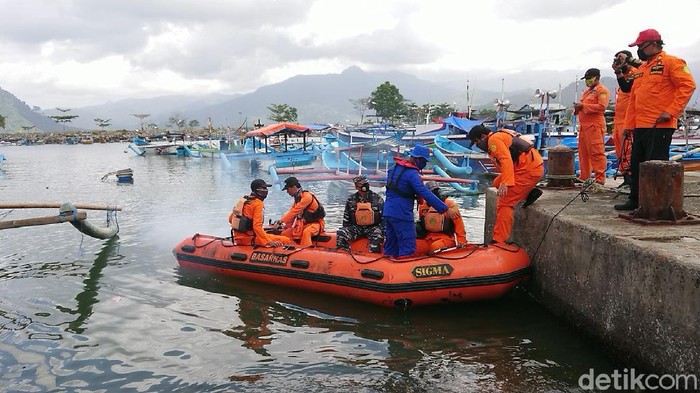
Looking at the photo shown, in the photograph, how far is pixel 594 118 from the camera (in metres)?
7.16

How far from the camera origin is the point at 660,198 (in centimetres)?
468

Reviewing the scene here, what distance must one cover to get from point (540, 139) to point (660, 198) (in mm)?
15228

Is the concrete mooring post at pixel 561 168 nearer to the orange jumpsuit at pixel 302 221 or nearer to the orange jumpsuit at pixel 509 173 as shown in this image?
the orange jumpsuit at pixel 509 173

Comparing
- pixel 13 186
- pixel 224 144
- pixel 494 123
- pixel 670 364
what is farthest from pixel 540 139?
pixel 224 144

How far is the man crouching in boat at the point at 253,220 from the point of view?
7012mm

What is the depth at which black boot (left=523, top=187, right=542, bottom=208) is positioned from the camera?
6.09 m

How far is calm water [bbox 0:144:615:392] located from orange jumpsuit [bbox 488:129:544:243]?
1.00 meters

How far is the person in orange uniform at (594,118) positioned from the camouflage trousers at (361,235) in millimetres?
3329

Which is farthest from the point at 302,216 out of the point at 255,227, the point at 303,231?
the point at 255,227

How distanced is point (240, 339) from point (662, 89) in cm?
521

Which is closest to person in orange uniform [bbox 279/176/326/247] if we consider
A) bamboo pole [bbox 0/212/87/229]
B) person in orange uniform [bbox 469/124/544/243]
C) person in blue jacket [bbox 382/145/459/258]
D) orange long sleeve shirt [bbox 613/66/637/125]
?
person in blue jacket [bbox 382/145/459/258]

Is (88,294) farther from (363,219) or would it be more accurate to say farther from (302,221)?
(363,219)

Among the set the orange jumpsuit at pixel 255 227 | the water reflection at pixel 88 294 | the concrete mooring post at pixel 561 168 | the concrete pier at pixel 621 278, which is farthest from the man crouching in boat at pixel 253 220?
the concrete mooring post at pixel 561 168

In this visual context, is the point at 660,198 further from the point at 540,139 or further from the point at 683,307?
the point at 540,139
